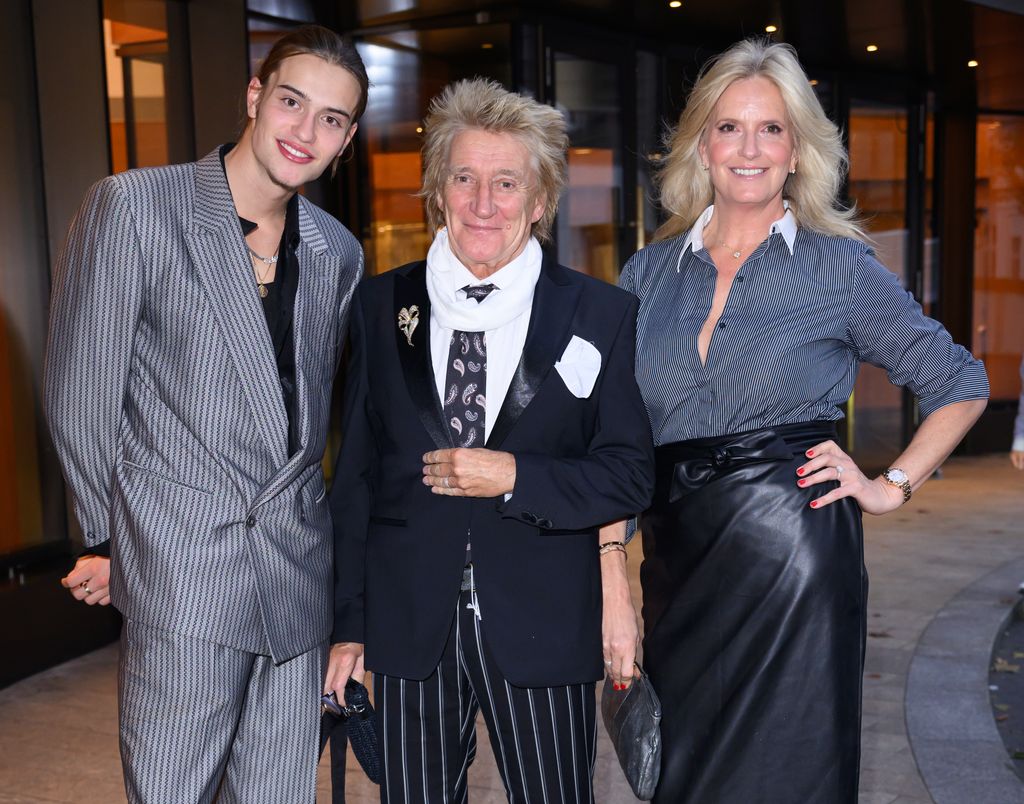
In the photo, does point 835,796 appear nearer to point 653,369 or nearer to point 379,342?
point 653,369

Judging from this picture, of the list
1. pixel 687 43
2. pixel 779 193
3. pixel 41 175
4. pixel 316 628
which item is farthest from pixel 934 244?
pixel 316 628

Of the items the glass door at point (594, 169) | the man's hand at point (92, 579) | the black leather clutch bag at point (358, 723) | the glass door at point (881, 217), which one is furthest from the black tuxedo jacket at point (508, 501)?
the glass door at point (881, 217)

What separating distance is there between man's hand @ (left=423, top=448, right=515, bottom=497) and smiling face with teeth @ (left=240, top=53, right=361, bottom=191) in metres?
0.60

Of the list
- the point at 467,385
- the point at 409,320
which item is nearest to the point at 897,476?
the point at 467,385

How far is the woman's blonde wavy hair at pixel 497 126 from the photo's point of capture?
7.41 ft

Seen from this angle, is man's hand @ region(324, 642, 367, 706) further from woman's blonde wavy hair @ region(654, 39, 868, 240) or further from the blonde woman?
woman's blonde wavy hair @ region(654, 39, 868, 240)

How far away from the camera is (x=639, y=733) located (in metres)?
2.43

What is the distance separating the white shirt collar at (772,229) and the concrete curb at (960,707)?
2.24 metres

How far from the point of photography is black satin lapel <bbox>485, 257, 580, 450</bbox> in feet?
7.30

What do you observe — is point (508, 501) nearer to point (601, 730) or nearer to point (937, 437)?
point (937, 437)

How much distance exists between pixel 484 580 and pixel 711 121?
1.14 metres

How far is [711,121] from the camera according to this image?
2.58 m

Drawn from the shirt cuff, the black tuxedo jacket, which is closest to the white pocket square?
the black tuxedo jacket

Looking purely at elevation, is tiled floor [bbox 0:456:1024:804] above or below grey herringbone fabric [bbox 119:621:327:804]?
below
